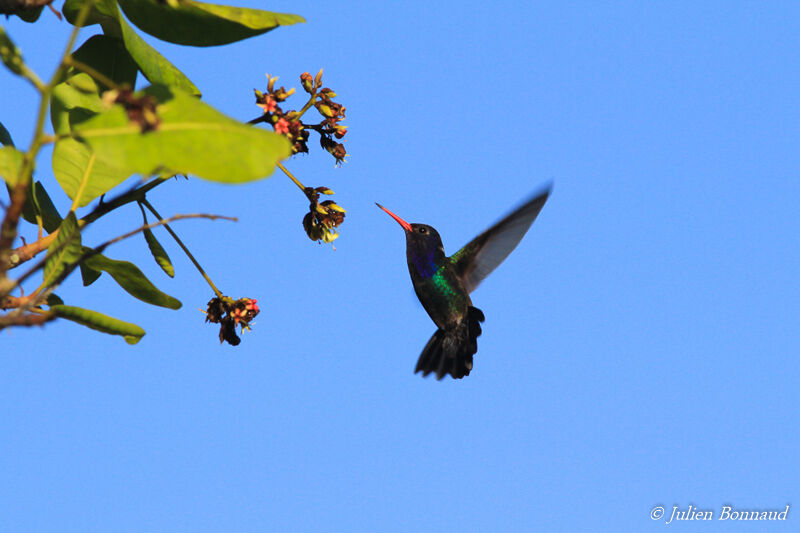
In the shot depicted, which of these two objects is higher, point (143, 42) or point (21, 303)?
point (143, 42)

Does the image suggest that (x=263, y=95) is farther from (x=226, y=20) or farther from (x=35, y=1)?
(x=35, y=1)

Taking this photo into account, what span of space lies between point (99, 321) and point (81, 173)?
64 cm

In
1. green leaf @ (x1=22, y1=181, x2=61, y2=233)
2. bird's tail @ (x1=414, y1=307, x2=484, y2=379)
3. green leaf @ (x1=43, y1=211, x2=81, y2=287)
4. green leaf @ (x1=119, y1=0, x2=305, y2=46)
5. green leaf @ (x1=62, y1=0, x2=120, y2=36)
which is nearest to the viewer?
green leaf @ (x1=43, y1=211, x2=81, y2=287)

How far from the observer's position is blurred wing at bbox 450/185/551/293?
6.16m

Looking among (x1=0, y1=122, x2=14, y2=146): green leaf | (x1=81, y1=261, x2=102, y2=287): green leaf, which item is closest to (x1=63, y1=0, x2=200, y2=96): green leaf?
(x1=0, y1=122, x2=14, y2=146): green leaf

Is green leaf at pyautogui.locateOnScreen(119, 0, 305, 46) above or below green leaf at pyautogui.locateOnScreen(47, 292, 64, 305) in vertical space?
above

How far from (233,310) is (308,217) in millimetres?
569

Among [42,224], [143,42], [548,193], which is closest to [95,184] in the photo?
[42,224]

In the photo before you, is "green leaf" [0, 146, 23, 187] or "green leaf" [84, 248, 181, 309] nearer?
"green leaf" [0, 146, 23, 187]

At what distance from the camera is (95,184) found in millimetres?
3346

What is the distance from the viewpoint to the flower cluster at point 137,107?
1.95m

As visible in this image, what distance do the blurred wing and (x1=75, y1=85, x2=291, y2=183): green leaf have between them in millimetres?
4128

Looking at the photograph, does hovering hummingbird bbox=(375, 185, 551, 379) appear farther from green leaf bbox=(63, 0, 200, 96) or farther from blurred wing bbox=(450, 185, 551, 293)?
green leaf bbox=(63, 0, 200, 96)

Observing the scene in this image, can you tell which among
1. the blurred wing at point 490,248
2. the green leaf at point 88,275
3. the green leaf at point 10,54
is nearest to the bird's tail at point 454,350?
the blurred wing at point 490,248
